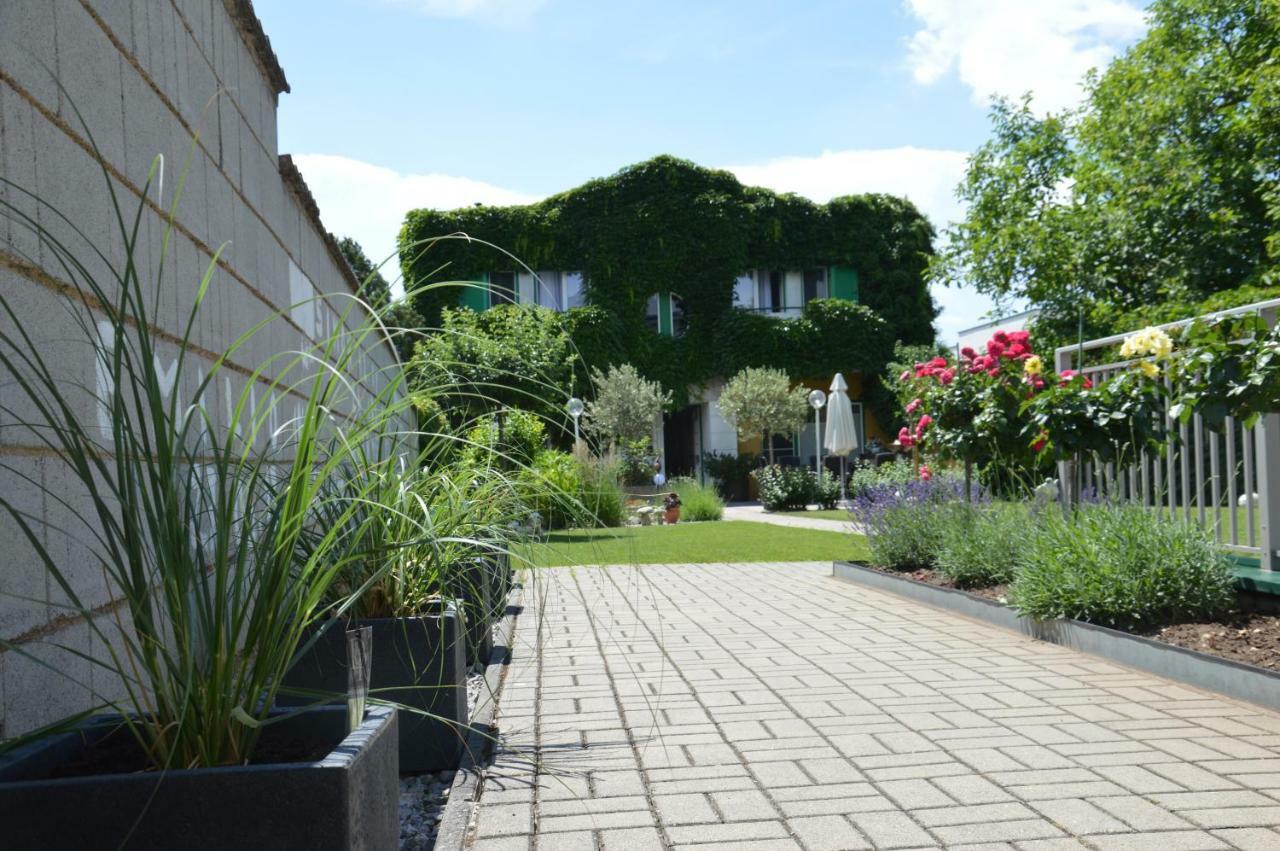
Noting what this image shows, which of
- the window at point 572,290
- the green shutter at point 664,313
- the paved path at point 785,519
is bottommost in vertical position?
Answer: the paved path at point 785,519

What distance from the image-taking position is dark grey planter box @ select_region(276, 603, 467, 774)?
2.91m

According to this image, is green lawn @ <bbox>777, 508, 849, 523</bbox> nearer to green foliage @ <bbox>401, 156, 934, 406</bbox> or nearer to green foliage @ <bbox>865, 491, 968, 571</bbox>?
green foliage @ <bbox>401, 156, 934, 406</bbox>

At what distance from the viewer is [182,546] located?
156 centimetres

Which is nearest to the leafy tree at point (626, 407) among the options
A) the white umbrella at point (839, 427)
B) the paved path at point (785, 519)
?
the paved path at point (785, 519)

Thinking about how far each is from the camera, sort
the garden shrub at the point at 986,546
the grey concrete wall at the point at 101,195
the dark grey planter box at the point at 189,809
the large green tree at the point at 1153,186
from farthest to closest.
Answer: the large green tree at the point at 1153,186 → the garden shrub at the point at 986,546 → the grey concrete wall at the point at 101,195 → the dark grey planter box at the point at 189,809

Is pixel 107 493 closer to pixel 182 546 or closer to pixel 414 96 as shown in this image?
pixel 182 546

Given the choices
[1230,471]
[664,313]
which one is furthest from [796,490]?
[1230,471]

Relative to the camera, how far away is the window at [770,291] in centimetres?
2866

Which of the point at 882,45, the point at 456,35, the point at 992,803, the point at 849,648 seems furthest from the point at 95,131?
the point at 882,45

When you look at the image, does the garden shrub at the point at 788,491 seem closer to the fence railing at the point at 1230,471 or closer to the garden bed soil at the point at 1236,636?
the fence railing at the point at 1230,471

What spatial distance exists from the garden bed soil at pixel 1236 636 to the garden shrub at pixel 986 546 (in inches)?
50.3

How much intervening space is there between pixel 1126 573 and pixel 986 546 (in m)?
1.69

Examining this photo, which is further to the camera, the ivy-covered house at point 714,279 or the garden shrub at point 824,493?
the ivy-covered house at point 714,279

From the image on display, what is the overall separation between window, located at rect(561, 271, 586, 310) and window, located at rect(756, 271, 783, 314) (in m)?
5.15
